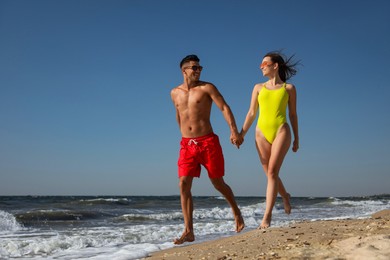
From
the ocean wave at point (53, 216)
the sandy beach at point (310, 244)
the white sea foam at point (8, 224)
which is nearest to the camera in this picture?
the sandy beach at point (310, 244)

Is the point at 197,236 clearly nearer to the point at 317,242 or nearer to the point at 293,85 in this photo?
the point at 293,85

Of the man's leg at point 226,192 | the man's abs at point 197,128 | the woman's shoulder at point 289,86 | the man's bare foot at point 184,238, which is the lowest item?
the man's bare foot at point 184,238

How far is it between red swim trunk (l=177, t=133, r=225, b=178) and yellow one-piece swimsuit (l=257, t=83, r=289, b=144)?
604 millimetres

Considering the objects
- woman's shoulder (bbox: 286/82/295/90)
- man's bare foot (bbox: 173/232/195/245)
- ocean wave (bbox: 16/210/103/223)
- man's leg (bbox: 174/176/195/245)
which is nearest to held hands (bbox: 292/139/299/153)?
woman's shoulder (bbox: 286/82/295/90)

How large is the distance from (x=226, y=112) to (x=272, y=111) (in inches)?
22.1

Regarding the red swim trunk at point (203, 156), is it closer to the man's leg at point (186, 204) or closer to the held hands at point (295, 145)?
the man's leg at point (186, 204)

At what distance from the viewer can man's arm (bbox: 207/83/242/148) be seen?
5363 millimetres

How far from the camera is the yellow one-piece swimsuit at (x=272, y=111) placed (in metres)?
5.38

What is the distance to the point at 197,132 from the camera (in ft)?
17.8

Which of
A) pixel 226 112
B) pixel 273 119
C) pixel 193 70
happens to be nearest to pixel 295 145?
pixel 273 119

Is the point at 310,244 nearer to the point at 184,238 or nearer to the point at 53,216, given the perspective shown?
the point at 184,238

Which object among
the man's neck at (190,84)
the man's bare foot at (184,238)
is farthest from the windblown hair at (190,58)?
the man's bare foot at (184,238)

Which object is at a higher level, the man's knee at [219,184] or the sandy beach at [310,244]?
the man's knee at [219,184]

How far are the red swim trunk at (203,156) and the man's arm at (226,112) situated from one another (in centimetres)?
21
